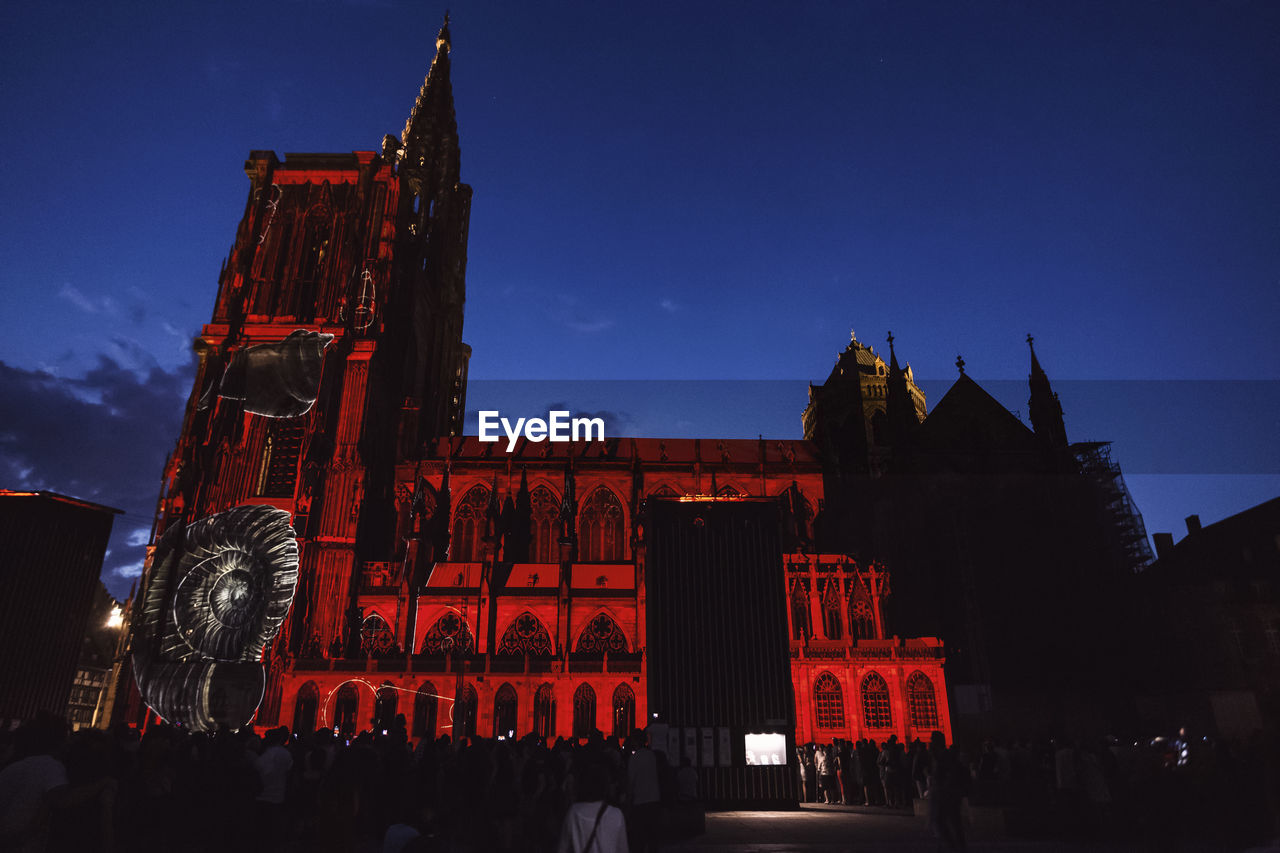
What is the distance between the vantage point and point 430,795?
6.71 meters

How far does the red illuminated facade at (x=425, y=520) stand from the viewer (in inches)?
1419

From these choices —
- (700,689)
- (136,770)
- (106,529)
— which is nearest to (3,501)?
(106,529)

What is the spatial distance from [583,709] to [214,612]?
65.7 ft

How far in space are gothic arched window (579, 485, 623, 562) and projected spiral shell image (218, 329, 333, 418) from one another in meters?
18.6

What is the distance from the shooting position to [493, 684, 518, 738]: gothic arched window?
117 feet

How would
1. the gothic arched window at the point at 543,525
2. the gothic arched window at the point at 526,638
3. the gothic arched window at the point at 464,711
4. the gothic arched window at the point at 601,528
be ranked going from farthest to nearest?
the gothic arched window at the point at 601,528
the gothic arched window at the point at 543,525
the gothic arched window at the point at 526,638
the gothic arched window at the point at 464,711

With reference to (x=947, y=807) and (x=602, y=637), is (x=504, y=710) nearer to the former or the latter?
(x=602, y=637)

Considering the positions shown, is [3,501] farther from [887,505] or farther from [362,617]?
[887,505]

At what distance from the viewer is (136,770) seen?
28.9 ft

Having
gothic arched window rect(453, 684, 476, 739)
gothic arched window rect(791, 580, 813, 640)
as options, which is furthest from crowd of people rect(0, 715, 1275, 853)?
gothic arched window rect(791, 580, 813, 640)

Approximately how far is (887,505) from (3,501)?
44456 mm

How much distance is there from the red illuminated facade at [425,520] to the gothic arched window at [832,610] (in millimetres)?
111

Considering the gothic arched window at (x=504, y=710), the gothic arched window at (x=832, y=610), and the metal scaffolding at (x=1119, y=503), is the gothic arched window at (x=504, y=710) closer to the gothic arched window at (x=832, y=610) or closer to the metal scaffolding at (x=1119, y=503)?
the gothic arched window at (x=832, y=610)

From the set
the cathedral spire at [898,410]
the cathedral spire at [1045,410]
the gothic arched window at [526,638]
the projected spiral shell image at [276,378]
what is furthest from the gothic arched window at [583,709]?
the cathedral spire at [1045,410]
